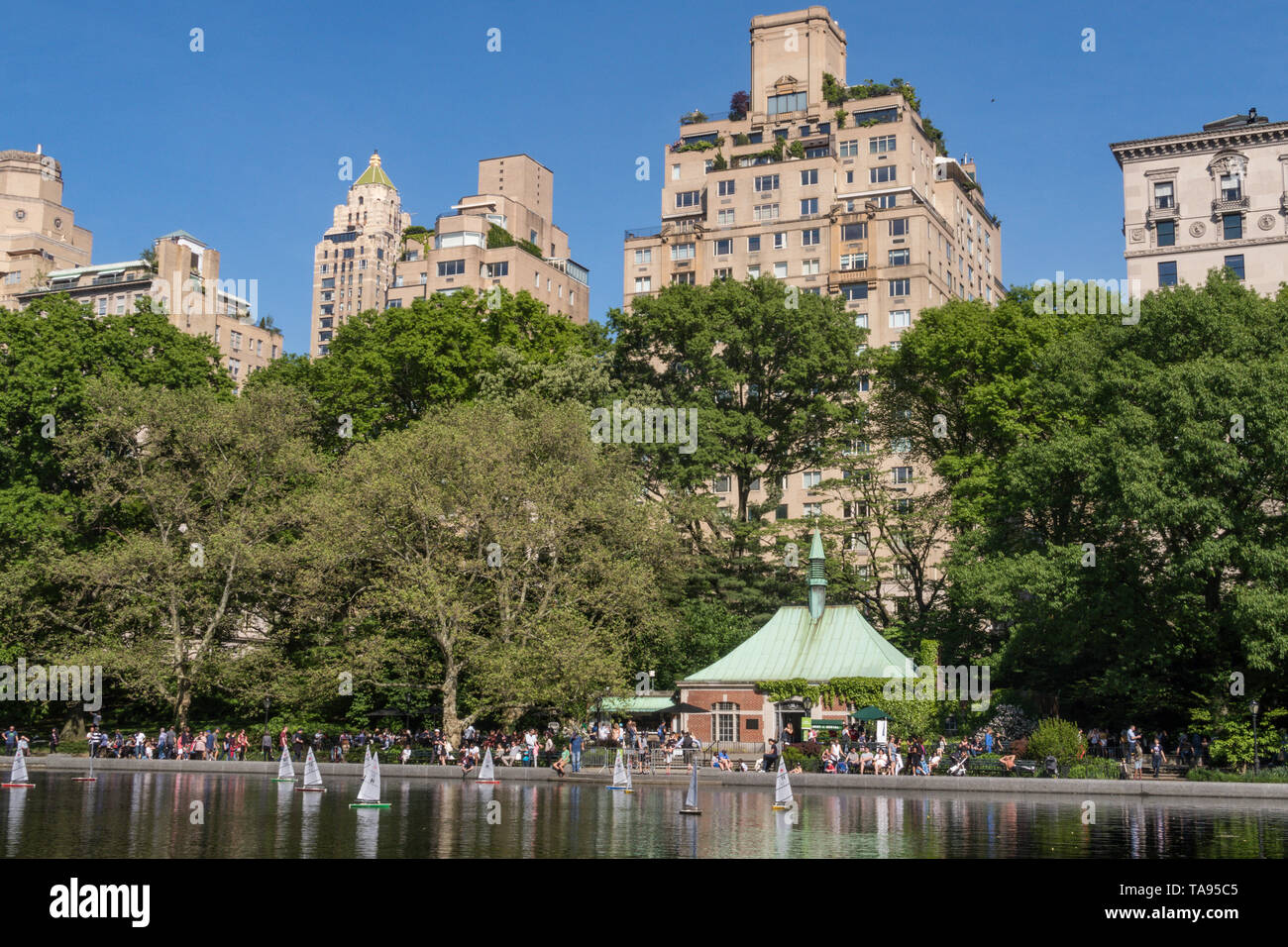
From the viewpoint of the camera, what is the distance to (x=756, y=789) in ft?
140

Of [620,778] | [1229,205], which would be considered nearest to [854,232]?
[1229,205]

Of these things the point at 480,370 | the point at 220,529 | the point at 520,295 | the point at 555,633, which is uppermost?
the point at 520,295

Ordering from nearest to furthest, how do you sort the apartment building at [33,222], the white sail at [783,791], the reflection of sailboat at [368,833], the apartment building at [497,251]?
the reflection of sailboat at [368,833]
the white sail at [783,791]
the apartment building at [497,251]
the apartment building at [33,222]

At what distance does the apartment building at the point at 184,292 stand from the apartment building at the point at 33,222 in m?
3.20

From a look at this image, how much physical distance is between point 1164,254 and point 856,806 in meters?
64.7

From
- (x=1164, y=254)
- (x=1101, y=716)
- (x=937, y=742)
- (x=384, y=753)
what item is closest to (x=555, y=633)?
(x=384, y=753)

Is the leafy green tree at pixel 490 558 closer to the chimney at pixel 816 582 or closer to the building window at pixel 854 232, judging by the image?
the chimney at pixel 816 582

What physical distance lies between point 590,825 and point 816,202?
304 ft

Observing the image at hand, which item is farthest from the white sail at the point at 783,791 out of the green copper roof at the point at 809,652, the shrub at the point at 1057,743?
the green copper roof at the point at 809,652

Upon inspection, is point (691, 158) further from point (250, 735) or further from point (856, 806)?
point (856, 806)

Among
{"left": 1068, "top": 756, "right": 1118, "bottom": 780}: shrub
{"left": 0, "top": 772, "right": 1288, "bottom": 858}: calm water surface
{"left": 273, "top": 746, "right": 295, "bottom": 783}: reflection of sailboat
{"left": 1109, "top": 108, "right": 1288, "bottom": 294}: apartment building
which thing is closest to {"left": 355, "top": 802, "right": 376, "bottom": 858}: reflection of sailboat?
{"left": 0, "top": 772, "right": 1288, "bottom": 858}: calm water surface

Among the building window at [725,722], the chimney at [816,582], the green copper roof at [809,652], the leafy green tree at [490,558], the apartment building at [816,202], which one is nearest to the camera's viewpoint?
the leafy green tree at [490,558]

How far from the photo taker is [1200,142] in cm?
8650

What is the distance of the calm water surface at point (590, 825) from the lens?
2169cm
